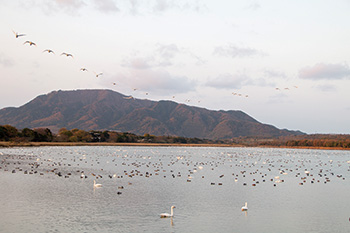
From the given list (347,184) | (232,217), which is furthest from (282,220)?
(347,184)

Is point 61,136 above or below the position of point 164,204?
above

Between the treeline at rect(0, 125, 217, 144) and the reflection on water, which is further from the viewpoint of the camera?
the treeline at rect(0, 125, 217, 144)

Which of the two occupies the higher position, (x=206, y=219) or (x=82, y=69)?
(x=82, y=69)

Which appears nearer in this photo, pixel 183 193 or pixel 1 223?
pixel 1 223

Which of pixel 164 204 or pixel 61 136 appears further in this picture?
pixel 61 136

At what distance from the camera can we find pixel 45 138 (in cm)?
12862

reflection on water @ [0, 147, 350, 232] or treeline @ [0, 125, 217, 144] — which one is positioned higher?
treeline @ [0, 125, 217, 144]

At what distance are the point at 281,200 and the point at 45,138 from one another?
113595mm

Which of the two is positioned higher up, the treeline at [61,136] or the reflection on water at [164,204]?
the treeline at [61,136]

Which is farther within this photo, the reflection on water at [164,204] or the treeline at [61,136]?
the treeline at [61,136]

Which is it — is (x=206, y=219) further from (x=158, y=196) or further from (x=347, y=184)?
(x=347, y=184)

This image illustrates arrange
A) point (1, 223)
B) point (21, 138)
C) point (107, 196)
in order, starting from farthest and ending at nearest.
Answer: point (21, 138) → point (107, 196) → point (1, 223)

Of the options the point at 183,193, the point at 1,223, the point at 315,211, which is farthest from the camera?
the point at 183,193

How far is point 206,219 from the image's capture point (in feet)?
67.7
